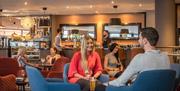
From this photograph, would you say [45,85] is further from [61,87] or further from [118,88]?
[118,88]

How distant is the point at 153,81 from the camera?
3488 mm

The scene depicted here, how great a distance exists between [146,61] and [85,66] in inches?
67.7

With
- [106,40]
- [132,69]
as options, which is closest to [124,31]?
[106,40]

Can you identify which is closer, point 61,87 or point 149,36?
Answer: point 149,36

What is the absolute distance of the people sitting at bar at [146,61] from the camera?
3.47m

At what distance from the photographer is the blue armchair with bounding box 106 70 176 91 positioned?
3.44m

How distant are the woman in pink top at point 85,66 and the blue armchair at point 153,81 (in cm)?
134

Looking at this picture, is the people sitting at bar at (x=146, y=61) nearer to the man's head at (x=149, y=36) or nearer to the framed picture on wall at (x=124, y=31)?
the man's head at (x=149, y=36)

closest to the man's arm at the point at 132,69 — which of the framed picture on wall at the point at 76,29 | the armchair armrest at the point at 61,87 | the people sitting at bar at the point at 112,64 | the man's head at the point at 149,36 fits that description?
the man's head at the point at 149,36

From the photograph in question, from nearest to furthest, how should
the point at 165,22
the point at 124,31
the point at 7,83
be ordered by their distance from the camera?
the point at 7,83
the point at 165,22
the point at 124,31

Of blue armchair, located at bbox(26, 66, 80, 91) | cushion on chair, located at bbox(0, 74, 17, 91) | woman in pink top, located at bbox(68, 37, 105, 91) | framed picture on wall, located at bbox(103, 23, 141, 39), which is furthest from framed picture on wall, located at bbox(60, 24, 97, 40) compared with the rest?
blue armchair, located at bbox(26, 66, 80, 91)

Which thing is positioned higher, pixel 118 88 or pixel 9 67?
pixel 118 88

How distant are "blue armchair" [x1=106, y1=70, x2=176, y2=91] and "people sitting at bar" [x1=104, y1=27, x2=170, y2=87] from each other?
69 millimetres

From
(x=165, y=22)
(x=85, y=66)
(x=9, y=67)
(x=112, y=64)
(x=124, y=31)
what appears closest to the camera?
(x=85, y=66)
